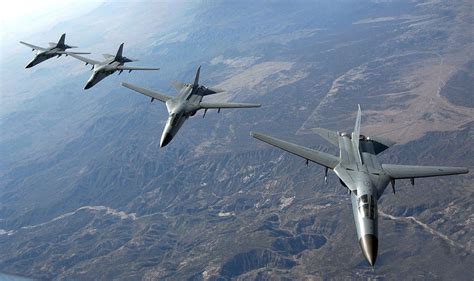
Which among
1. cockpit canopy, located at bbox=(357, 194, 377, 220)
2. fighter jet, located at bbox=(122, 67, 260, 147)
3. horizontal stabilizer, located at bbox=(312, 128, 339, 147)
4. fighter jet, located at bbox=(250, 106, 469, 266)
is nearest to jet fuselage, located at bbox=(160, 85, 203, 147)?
fighter jet, located at bbox=(122, 67, 260, 147)

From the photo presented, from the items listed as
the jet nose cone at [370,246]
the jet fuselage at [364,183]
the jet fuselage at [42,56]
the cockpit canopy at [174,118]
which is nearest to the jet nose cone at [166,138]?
the cockpit canopy at [174,118]

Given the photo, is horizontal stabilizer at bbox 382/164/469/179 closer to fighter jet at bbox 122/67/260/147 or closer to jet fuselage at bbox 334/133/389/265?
jet fuselage at bbox 334/133/389/265

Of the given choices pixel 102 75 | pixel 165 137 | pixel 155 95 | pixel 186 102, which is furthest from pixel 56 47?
pixel 165 137

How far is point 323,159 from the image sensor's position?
51906mm

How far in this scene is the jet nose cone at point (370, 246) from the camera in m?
35.8

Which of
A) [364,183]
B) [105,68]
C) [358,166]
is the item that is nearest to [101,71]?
[105,68]

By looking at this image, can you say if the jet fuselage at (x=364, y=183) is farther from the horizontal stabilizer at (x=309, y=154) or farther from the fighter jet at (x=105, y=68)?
the fighter jet at (x=105, y=68)

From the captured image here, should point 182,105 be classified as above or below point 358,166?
above

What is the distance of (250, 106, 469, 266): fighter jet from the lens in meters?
38.9

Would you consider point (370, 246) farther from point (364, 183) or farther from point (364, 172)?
point (364, 172)

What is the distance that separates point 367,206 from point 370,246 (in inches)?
204

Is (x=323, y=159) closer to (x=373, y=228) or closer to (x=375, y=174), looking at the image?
(x=375, y=174)

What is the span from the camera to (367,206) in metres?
40.9

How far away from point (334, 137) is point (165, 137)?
81.8 feet
